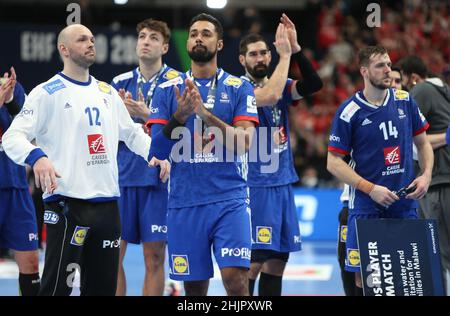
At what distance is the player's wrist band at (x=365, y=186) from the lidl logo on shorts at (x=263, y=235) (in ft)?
3.84

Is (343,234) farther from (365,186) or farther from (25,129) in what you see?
(25,129)

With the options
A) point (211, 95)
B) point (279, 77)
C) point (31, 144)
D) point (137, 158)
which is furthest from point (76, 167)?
point (279, 77)

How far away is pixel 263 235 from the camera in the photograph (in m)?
7.79

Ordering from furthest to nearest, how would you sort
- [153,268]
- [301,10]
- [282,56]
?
1. [301,10]
2. [153,268]
3. [282,56]

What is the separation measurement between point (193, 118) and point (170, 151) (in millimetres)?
335

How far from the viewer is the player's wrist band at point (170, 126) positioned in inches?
239

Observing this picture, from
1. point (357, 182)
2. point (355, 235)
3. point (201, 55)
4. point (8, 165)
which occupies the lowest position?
point (355, 235)

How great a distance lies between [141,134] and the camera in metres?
6.81

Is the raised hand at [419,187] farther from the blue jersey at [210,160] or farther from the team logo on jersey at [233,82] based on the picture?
the team logo on jersey at [233,82]

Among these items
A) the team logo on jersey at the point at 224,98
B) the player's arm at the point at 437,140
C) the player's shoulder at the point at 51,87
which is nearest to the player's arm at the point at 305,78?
the player's arm at the point at 437,140

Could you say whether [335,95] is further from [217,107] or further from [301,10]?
[217,107]

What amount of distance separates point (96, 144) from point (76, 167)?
0.80 ft
